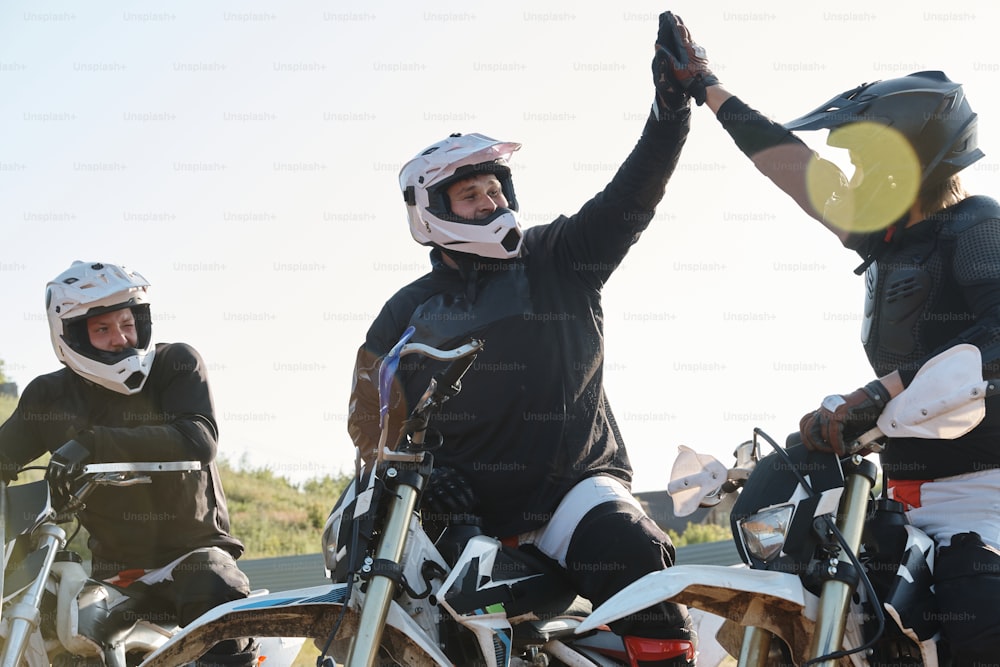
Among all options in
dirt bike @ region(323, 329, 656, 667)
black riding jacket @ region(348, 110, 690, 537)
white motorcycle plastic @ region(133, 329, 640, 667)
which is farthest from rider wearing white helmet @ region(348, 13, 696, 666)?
white motorcycle plastic @ region(133, 329, 640, 667)

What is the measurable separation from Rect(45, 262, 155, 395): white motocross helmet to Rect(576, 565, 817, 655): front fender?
3.36m

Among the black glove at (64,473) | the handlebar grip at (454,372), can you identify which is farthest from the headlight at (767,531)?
the black glove at (64,473)

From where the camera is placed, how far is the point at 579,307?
17.2 ft

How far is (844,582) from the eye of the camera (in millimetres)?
3596

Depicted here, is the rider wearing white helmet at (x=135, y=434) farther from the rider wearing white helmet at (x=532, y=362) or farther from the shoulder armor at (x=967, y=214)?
the shoulder armor at (x=967, y=214)

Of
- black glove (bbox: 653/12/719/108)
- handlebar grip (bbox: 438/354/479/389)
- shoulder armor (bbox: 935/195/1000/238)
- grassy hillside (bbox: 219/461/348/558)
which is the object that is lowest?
grassy hillside (bbox: 219/461/348/558)

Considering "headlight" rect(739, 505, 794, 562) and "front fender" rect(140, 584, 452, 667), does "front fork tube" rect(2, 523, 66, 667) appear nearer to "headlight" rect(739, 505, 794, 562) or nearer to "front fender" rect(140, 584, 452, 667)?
"front fender" rect(140, 584, 452, 667)

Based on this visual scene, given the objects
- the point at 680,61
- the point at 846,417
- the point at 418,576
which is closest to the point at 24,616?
the point at 418,576

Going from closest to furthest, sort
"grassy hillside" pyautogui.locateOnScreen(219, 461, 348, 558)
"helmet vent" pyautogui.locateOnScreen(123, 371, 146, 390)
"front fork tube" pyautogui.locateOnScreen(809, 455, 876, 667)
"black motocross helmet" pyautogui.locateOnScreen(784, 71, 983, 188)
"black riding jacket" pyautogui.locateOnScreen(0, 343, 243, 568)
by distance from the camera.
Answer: "front fork tube" pyautogui.locateOnScreen(809, 455, 876, 667) → "black motocross helmet" pyautogui.locateOnScreen(784, 71, 983, 188) → "black riding jacket" pyautogui.locateOnScreen(0, 343, 243, 568) → "helmet vent" pyautogui.locateOnScreen(123, 371, 146, 390) → "grassy hillside" pyautogui.locateOnScreen(219, 461, 348, 558)

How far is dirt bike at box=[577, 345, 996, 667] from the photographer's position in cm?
355

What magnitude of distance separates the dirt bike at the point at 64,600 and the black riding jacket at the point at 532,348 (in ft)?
4.24

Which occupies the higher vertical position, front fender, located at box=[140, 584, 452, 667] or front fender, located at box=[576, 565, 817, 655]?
front fender, located at box=[576, 565, 817, 655]

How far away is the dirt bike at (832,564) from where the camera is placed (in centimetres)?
355

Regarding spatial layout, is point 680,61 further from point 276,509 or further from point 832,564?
point 276,509
